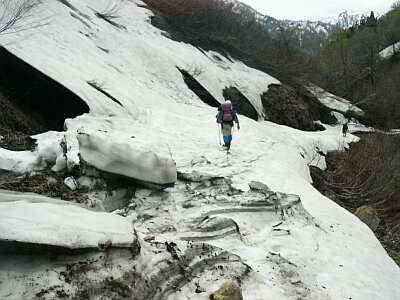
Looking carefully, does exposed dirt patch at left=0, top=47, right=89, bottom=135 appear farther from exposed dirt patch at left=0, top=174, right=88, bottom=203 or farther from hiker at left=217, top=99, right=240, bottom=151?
exposed dirt patch at left=0, top=174, right=88, bottom=203

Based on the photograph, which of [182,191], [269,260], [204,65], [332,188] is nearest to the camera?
[269,260]

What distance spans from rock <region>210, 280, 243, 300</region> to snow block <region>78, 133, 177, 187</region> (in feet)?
9.24

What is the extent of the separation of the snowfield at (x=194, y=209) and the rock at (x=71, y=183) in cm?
37

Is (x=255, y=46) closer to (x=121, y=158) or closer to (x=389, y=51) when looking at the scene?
(x=121, y=158)

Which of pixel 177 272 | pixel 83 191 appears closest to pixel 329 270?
pixel 177 272

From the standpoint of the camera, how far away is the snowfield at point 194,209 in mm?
4035

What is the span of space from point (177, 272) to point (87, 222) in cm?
99

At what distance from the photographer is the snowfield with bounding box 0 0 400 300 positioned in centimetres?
404

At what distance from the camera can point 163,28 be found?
2216cm

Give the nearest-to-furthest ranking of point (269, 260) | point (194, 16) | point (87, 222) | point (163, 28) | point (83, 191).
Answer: point (87, 222) → point (269, 260) → point (83, 191) → point (163, 28) → point (194, 16)

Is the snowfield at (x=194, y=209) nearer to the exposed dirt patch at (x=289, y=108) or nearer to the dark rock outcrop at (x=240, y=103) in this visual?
the dark rock outcrop at (x=240, y=103)

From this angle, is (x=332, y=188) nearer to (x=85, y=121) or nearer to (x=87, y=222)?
(x=85, y=121)

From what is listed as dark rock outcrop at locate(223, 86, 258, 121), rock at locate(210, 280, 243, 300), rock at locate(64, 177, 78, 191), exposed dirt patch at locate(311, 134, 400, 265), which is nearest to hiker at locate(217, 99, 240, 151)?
exposed dirt patch at locate(311, 134, 400, 265)

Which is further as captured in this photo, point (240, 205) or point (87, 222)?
point (240, 205)
